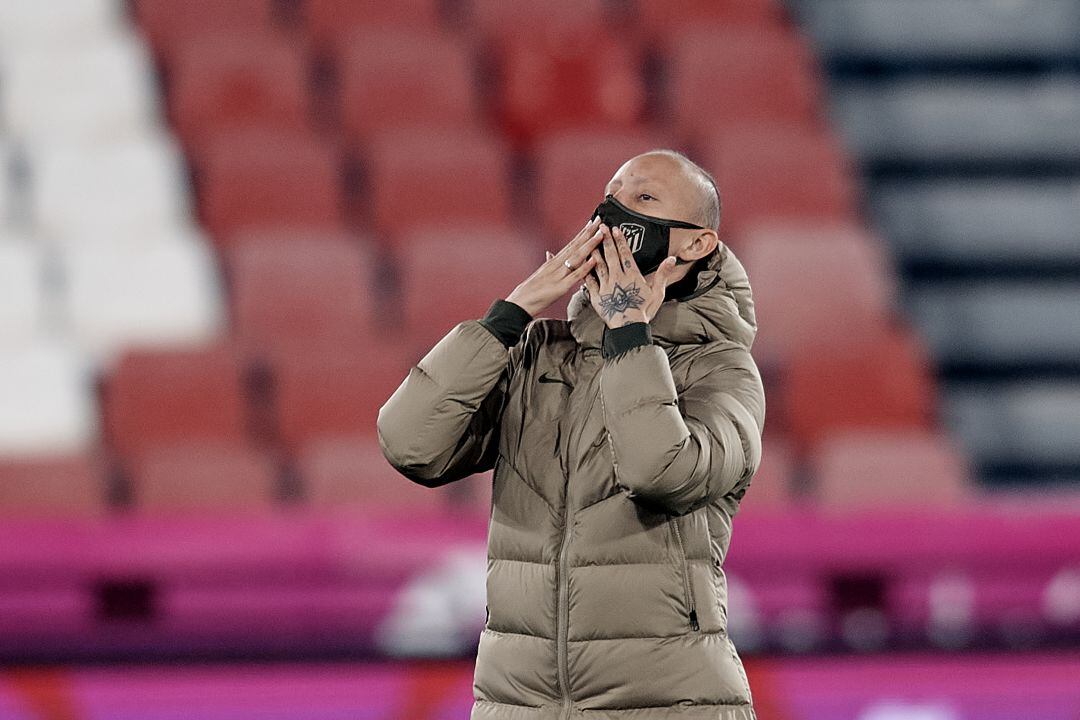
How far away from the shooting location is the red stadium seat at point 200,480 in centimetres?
366

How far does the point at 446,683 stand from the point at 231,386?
55.5 inches

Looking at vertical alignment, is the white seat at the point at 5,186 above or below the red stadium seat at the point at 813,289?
above

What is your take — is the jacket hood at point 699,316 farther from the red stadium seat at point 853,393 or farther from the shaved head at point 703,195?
the red stadium seat at point 853,393

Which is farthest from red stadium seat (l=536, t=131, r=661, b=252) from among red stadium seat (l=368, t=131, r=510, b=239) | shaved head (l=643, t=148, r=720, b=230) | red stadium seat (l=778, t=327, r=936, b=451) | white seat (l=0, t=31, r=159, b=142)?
shaved head (l=643, t=148, r=720, b=230)

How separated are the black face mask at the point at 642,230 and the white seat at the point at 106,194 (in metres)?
2.96

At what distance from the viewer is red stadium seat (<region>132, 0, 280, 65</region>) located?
17.3 feet

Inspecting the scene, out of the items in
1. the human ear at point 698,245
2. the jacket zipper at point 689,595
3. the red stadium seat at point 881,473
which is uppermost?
the human ear at point 698,245

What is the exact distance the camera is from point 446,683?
2768 millimetres

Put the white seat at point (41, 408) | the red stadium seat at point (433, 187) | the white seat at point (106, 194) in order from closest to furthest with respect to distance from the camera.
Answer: the white seat at point (41, 408) < the white seat at point (106, 194) < the red stadium seat at point (433, 187)

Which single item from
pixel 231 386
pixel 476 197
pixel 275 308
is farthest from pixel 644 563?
pixel 476 197

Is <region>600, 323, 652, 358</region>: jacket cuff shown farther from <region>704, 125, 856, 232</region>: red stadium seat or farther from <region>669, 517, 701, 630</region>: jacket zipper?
<region>704, 125, 856, 232</region>: red stadium seat

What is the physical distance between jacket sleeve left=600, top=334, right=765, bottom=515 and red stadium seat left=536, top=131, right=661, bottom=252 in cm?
293

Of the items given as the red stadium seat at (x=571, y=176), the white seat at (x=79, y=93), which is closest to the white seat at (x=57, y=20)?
the white seat at (x=79, y=93)

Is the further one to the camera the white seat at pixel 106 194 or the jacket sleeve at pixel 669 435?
the white seat at pixel 106 194
